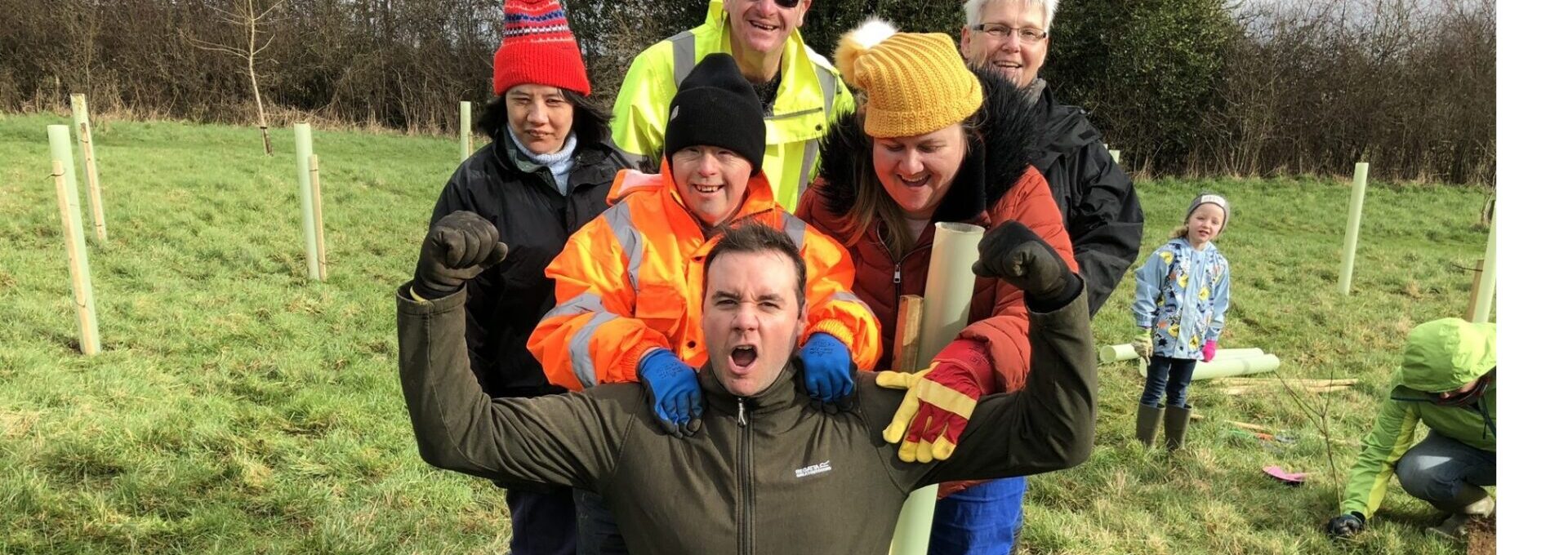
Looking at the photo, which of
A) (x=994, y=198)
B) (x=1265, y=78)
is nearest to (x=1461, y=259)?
(x=1265, y=78)

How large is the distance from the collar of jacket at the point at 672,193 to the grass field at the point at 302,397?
2.39m

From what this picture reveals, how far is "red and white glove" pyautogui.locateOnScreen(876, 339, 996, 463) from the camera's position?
1931 millimetres

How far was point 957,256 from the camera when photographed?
2.02 m

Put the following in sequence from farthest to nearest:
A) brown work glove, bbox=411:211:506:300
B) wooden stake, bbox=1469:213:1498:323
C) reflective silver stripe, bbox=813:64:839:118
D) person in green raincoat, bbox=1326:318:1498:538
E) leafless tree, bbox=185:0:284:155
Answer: leafless tree, bbox=185:0:284:155 < wooden stake, bbox=1469:213:1498:323 < person in green raincoat, bbox=1326:318:1498:538 < reflective silver stripe, bbox=813:64:839:118 < brown work glove, bbox=411:211:506:300

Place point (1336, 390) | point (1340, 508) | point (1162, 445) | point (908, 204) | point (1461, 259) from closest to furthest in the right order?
point (908, 204) < point (1340, 508) < point (1162, 445) < point (1336, 390) < point (1461, 259)

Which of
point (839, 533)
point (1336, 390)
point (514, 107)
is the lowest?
point (1336, 390)

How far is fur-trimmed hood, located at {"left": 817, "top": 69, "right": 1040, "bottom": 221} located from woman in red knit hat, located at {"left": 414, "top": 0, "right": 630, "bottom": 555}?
0.81 meters

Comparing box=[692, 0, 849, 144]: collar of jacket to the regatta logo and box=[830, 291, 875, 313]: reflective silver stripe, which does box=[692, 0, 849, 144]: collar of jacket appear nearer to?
box=[830, 291, 875, 313]: reflective silver stripe

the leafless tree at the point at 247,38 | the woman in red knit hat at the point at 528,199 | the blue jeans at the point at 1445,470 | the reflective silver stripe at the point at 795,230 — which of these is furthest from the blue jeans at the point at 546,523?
the leafless tree at the point at 247,38

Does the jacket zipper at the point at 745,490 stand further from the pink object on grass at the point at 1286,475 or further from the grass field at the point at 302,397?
the pink object on grass at the point at 1286,475

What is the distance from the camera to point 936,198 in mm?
2221

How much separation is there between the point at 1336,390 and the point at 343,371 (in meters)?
7.61

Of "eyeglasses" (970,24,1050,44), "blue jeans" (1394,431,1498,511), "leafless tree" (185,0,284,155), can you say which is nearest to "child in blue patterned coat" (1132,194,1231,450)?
"blue jeans" (1394,431,1498,511)

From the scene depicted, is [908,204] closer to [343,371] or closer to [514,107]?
[514,107]
